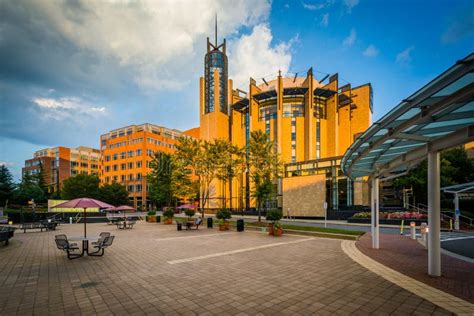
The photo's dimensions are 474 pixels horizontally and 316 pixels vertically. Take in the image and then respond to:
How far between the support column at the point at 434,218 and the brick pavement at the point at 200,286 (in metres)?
1.74

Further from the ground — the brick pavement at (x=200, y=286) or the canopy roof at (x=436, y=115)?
the canopy roof at (x=436, y=115)

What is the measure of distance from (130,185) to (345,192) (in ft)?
208

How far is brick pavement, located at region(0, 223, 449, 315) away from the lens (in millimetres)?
5145

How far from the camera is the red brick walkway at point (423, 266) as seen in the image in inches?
249

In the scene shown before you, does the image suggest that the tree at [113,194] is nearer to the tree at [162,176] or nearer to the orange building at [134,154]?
the orange building at [134,154]

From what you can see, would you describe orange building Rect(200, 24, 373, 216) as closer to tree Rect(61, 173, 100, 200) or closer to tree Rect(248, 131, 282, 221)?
tree Rect(248, 131, 282, 221)

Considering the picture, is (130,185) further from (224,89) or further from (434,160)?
(434,160)

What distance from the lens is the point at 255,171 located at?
82.2 ft

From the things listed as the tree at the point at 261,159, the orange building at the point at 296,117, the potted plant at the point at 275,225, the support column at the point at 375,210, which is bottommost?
the potted plant at the point at 275,225

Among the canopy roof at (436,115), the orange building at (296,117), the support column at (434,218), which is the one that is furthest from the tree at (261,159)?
the orange building at (296,117)

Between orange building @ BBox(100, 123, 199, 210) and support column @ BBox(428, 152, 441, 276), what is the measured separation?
68.2 meters

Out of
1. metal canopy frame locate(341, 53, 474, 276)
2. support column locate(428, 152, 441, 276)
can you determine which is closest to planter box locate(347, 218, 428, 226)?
metal canopy frame locate(341, 53, 474, 276)

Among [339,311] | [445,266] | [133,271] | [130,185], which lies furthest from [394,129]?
[130,185]

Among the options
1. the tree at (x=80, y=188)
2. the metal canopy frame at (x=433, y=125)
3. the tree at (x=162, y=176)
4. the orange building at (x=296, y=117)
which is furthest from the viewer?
the tree at (x=80, y=188)
